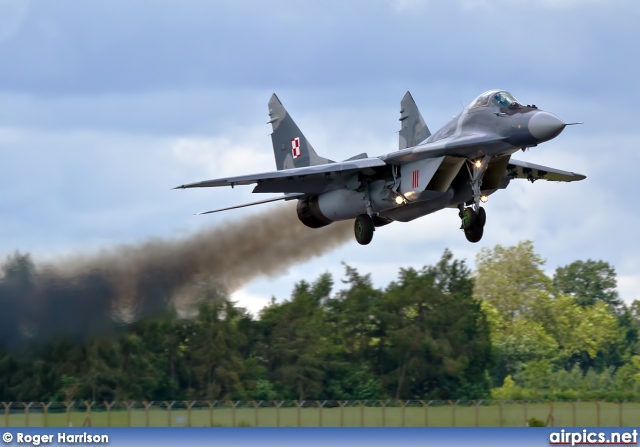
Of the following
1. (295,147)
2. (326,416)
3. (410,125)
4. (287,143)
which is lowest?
(326,416)

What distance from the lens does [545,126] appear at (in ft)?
83.0

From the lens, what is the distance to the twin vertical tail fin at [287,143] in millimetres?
33094

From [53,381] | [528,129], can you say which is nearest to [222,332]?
[53,381]

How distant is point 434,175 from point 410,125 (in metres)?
5.28

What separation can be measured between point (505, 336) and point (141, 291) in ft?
138

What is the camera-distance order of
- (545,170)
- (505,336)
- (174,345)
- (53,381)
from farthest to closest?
(505,336), (174,345), (53,381), (545,170)

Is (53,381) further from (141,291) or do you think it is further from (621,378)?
(621,378)

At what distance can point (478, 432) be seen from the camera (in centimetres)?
2816

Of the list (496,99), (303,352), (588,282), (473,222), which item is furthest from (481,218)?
(588,282)

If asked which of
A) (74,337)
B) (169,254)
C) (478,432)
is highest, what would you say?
(169,254)

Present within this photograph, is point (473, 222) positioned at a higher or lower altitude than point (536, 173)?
lower

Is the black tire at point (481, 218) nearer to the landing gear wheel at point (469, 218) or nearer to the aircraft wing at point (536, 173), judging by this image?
the landing gear wheel at point (469, 218)

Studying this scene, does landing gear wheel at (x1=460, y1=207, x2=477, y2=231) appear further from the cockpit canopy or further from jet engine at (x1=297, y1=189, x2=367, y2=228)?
jet engine at (x1=297, y1=189, x2=367, y2=228)

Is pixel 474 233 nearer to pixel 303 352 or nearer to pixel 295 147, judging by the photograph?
pixel 295 147
